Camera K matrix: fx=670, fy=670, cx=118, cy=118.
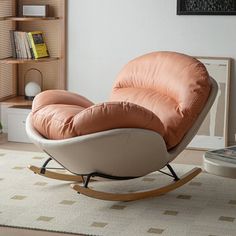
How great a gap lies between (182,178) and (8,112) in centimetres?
200

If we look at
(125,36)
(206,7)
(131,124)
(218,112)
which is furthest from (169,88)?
(125,36)

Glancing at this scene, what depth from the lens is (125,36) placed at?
5633 mm

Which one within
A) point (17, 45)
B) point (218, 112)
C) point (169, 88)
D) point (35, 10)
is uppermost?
point (35, 10)

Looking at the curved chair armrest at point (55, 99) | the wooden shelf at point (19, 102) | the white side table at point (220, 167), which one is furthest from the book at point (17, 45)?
the white side table at point (220, 167)

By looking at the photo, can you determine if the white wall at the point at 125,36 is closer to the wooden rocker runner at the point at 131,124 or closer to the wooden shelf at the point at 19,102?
the wooden shelf at the point at 19,102

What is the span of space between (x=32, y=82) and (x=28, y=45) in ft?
1.08

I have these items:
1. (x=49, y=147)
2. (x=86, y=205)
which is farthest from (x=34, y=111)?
(x=86, y=205)

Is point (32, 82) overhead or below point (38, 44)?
below

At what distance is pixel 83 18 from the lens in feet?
18.8

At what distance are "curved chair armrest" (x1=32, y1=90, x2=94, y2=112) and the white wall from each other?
3.85ft

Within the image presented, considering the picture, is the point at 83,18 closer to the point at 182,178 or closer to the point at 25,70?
the point at 25,70

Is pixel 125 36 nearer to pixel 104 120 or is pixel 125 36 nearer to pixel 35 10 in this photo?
pixel 35 10

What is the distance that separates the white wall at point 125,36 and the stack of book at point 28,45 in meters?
0.25

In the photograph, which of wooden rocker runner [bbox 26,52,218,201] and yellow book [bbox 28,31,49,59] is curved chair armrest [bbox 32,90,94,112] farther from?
yellow book [bbox 28,31,49,59]
